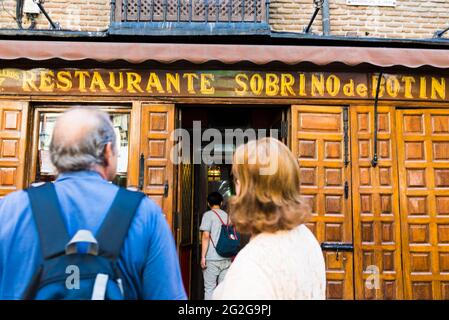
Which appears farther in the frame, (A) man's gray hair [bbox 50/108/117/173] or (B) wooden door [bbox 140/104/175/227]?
(B) wooden door [bbox 140/104/175/227]

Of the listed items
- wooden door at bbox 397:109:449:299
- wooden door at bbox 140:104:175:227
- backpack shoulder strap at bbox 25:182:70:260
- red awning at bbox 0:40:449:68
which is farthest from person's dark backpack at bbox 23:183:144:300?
wooden door at bbox 397:109:449:299

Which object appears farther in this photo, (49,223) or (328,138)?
(328,138)

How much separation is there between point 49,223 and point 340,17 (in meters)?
7.28

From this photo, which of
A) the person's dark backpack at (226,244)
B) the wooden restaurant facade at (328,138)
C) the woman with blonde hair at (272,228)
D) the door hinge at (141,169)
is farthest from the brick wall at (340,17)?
the woman with blonde hair at (272,228)

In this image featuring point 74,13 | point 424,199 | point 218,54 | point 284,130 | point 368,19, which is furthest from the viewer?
point 368,19

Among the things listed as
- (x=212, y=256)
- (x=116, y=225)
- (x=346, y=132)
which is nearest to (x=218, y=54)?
(x=346, y=132)

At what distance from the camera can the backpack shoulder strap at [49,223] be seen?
1.60m

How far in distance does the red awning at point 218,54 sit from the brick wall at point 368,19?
2.09 metres

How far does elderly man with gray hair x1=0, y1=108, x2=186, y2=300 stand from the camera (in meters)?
1.63

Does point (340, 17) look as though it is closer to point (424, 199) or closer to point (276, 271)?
point (424, 199)

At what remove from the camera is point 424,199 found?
20.5 ft

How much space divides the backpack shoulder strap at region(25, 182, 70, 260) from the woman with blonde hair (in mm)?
723

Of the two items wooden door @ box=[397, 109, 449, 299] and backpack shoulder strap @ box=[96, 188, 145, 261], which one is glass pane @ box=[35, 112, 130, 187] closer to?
wooden door @ box=[397, 109, 449, 299]

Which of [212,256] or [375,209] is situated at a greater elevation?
[375,209]
